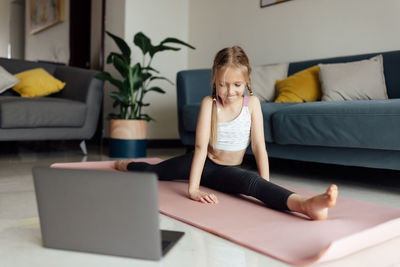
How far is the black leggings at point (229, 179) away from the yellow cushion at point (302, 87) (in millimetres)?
1221

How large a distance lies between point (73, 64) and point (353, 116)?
386cm

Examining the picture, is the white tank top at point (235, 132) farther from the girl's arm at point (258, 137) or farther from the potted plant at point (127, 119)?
the potted plant at point (127, 119)

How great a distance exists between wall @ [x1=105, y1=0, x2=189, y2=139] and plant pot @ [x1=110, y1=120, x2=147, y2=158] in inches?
37.4

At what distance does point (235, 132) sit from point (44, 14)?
554 cm

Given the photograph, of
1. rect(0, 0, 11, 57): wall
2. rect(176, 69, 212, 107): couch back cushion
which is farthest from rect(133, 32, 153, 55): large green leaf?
rect(0, 0, 11, 57): wall

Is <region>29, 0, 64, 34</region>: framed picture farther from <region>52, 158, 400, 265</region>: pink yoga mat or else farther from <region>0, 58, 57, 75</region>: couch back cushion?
<region>52, 158, 400, 265</region>: pink yoga mat

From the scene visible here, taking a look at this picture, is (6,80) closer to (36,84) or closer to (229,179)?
(36,84)

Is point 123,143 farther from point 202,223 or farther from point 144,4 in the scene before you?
point 202,223

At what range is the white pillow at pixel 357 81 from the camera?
2.39 m

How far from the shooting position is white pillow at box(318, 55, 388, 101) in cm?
239

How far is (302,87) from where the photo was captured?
2.71 m

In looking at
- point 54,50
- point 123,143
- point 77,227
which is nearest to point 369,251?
point 77,227

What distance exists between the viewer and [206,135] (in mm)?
1477

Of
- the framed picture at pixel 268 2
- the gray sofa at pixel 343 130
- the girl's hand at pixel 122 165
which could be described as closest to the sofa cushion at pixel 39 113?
the girl's hand at pixel 122 165
